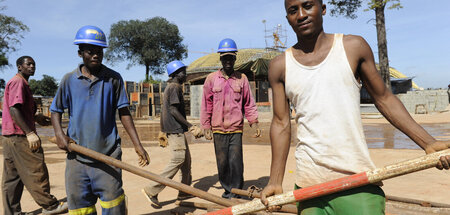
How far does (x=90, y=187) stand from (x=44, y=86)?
205ft

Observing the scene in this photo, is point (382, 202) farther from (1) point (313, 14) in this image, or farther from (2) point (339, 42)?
(1) point (313, 14)

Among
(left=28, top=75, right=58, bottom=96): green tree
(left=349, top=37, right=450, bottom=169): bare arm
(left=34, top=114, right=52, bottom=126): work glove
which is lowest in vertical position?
(left=34, top=114, right=52, bottom=126): work glove

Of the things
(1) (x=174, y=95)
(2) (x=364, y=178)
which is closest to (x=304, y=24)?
(2) (x=364, y=178)

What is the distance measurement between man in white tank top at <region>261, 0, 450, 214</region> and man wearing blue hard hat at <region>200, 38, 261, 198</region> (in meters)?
2.72

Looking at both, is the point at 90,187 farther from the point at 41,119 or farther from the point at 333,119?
the point at 333,119

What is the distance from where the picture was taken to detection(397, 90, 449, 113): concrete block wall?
23.5 m

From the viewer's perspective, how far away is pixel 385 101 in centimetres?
195

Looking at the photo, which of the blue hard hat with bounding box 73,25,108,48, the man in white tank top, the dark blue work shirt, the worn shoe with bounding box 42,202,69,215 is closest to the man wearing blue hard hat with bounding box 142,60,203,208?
the worn shoe with bounding box 42,202,69,215

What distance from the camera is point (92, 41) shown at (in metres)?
3.00

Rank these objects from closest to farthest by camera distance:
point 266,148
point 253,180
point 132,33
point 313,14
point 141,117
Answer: point 313,14, point 253,180, point 266,148, point 141,117, point 132,33

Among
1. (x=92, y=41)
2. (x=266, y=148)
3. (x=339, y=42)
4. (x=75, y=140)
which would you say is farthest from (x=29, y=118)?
(x=266, y=148)

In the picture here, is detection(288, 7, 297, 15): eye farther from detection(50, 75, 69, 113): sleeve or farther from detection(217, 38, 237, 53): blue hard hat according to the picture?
detection(217, 38, 237, 53): blue hard hat

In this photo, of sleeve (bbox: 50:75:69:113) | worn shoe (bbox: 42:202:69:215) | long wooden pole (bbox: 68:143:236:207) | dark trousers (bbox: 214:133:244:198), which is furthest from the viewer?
dark trousers (bbox: 214:133:244:198)

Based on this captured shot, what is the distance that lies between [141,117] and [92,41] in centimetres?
A: 2706
